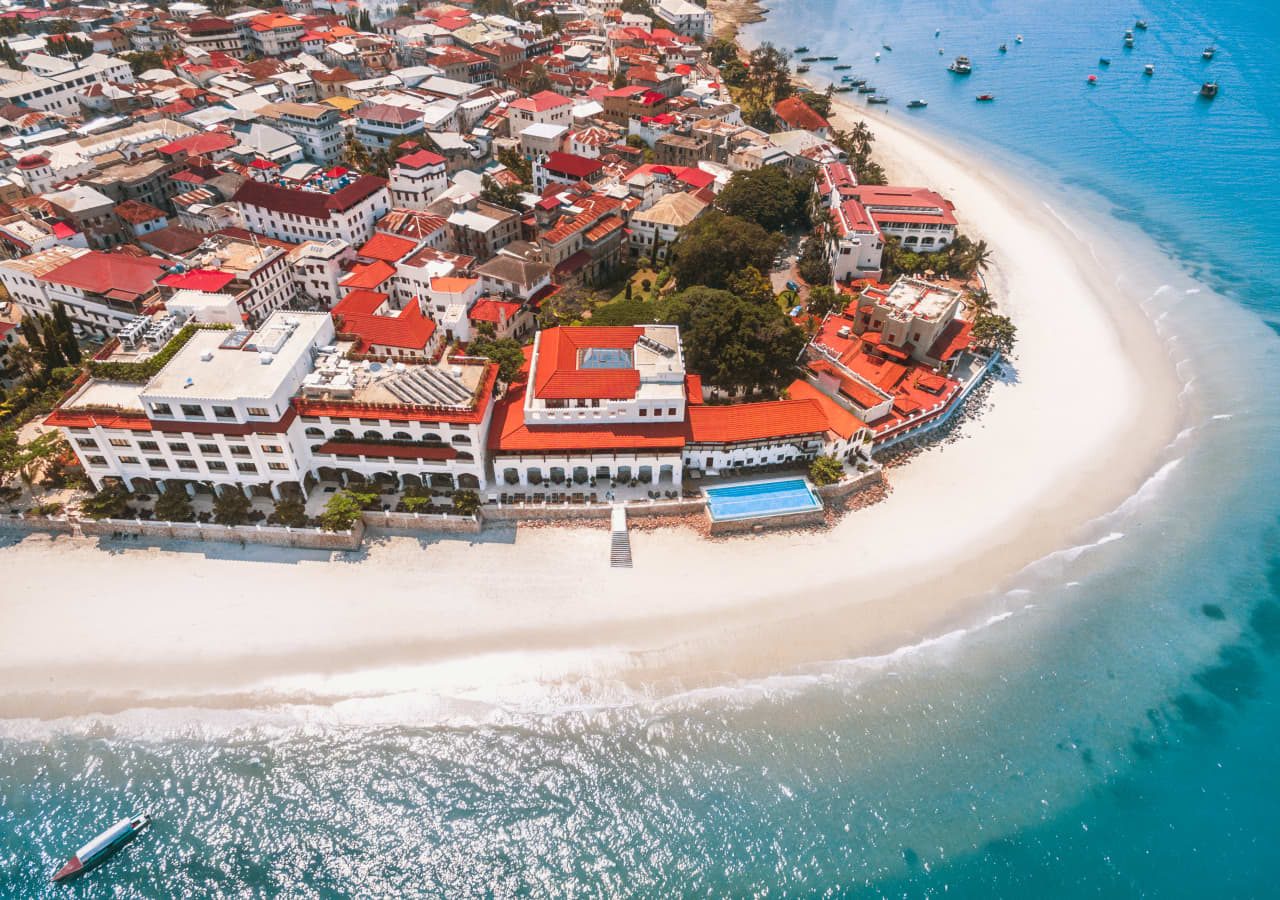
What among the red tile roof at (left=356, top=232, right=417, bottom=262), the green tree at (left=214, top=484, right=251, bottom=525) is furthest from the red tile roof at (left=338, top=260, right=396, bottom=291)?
the green tree at (left=214, top=484, right=251, bottom=525)

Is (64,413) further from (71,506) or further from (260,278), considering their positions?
(260,278)

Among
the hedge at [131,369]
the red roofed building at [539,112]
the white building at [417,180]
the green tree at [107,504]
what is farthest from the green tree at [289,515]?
the red roofed building at [539,112]

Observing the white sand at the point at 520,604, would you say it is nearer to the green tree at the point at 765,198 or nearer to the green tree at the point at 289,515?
the green tree at the point at 289,515

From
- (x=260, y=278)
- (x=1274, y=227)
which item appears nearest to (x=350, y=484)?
(x=260, y=278)

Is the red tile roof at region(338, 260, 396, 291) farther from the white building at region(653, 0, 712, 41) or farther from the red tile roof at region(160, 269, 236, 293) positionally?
the white building at region(653, 0, 712, 41)

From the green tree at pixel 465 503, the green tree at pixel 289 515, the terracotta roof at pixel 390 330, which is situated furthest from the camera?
the terracotta roof at pixel 390 330

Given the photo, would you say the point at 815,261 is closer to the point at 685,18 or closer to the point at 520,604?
the point at 520,604
